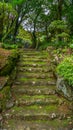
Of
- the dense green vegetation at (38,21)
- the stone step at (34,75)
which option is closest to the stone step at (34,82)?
the stone step at (34,75)

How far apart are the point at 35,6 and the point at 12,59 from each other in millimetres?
8781

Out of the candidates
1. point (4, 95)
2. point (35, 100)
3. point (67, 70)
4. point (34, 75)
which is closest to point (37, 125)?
point (35, 100)

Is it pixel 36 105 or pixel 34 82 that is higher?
pixel 34 82

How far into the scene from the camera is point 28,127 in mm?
5172

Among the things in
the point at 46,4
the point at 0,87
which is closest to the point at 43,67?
the point at 0,87

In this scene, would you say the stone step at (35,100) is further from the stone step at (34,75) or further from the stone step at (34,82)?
the stone step at (34,75)

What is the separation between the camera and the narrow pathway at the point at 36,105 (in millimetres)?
5310

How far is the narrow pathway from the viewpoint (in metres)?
5.31

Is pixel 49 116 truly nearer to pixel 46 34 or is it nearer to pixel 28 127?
pixel 28 127

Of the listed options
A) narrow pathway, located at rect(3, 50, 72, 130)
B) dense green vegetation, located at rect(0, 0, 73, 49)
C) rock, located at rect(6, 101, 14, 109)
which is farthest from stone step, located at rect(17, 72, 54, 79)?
dense green vegetation, located at rect(0, 0, 73, 49)

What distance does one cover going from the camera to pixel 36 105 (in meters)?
6.08

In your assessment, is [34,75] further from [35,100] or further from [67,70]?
[67,70]

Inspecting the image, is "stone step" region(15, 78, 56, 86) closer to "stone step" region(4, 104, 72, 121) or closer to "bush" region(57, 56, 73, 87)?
"bush" region(57, 56, 73, 87)

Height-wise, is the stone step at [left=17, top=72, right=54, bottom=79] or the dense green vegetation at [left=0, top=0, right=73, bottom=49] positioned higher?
the dense green vegetation at [left=0, top=0, right=73, bottom=49]
